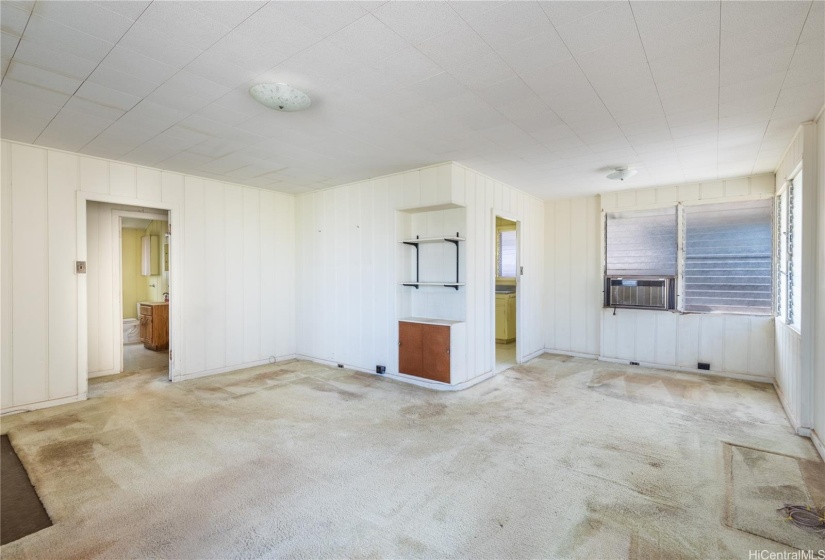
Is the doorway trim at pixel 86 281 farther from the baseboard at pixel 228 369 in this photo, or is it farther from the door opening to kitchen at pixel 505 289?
the door opening to kitchen at pixel 505 289

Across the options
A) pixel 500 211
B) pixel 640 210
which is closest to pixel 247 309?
pixel 500 211

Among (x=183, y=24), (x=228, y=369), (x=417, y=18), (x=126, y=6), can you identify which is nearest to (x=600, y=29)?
(x=417, y=18)

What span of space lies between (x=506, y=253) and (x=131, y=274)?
24.3ft

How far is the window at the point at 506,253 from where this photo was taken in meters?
7.59

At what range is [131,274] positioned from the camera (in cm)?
780

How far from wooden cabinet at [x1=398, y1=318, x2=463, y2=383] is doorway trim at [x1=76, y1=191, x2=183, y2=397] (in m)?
2.76

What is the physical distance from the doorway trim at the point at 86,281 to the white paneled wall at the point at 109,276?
0.01 meters

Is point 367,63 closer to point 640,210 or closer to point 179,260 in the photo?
point 179,260

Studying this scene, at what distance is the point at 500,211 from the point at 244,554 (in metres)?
4.50

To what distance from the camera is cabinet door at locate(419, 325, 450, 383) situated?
4383 mm

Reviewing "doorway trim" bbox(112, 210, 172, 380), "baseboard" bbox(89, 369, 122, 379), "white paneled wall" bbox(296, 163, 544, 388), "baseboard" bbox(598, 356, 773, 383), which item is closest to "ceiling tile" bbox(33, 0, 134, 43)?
"white paneled wall" bbox(296, 163, 544, 388)

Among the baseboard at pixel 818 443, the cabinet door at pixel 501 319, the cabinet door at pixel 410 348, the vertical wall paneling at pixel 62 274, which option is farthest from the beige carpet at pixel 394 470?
the cabinet door at pixel 501 319

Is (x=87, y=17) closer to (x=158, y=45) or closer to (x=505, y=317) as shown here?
(x=158, y=45)

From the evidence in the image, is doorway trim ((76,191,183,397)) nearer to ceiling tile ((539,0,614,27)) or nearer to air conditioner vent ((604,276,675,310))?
ceiling tile ((539,0,614,27))
